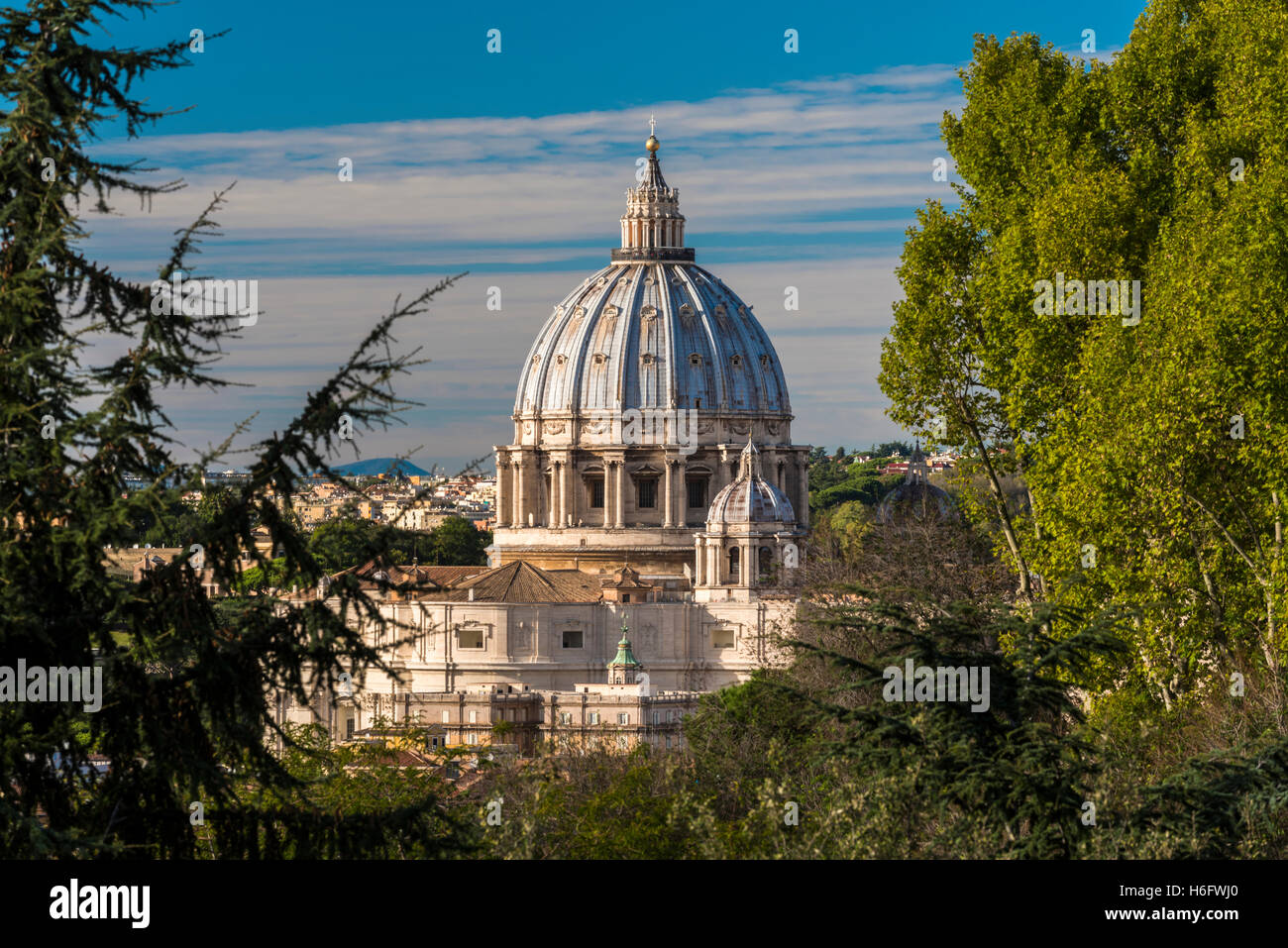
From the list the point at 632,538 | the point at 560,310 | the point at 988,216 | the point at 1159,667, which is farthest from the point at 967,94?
the point at 560,310

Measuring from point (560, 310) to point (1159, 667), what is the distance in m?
110

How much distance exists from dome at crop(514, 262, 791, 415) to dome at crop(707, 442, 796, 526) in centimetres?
2322

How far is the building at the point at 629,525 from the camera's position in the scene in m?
93.8

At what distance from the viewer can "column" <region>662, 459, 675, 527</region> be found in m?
121

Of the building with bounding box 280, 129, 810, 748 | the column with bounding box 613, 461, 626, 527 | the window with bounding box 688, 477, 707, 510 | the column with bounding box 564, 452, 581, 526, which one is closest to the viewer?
the building with bounding box 280, 129, 810, 748

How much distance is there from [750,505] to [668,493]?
1941 cm

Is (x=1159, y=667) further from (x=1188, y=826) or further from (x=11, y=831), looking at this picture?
(x=11, y=831)

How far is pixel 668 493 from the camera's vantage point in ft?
401

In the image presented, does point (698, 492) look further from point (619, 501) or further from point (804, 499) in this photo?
point (804, 499)

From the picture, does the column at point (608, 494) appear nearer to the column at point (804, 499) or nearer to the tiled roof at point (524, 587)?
the column at point (804, 499)

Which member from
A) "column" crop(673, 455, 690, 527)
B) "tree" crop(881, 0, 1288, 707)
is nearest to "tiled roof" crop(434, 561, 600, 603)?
"column" crop(673, 455, 690, 527)

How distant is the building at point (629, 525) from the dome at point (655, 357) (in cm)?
13

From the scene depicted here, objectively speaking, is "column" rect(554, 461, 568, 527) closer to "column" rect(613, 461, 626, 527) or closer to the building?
the building

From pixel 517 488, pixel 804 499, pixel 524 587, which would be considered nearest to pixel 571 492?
pixel 517 488
